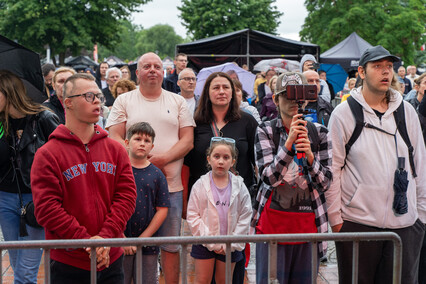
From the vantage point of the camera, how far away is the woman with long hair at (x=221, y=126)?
4969 millimetres

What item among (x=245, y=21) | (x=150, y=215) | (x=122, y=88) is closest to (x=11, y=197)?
(x=150, y=215)

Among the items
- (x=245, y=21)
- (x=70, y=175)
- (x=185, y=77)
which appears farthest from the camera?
(x=245, y=21)

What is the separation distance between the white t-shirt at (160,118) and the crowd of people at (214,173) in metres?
0.01

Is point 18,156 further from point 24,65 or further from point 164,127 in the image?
point 164,127

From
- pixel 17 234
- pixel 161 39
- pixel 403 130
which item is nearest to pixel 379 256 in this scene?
pixel 403 130

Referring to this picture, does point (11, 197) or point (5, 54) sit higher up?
point (5, 54)

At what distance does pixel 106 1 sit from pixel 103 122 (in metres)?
30.0

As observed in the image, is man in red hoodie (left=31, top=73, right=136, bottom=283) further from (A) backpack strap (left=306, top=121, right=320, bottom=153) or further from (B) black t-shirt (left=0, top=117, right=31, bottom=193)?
(A) backpack strap (left=306, top=121, right=320, bottom=153)

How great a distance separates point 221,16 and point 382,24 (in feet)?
47.6

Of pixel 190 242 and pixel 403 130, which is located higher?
pixel 403 130

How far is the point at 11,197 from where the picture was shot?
A: 14.1 ft

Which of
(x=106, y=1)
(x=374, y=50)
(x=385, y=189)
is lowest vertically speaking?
(x=385, y=189)

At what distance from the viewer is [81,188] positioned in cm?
329

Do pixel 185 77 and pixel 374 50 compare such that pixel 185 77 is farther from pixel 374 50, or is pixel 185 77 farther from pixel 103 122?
pixel 374 50
